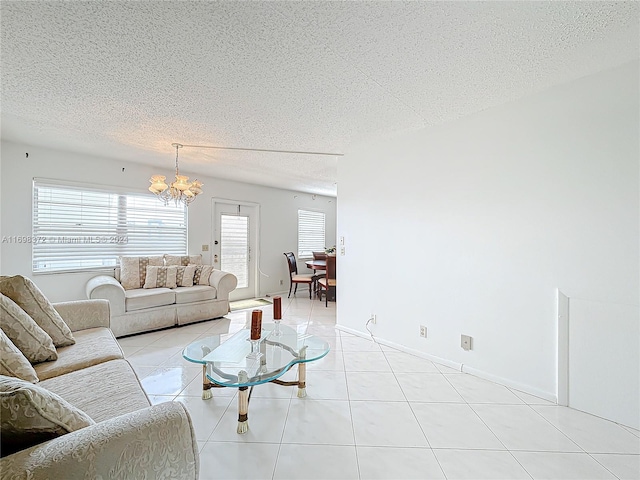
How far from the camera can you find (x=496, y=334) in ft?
7.95

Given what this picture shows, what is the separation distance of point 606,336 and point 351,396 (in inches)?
69.8

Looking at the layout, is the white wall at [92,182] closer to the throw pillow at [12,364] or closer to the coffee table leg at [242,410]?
the throw pillow at [12,364]

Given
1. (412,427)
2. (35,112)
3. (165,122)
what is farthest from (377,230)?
(35,112)

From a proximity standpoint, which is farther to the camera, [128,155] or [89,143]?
[128,155]

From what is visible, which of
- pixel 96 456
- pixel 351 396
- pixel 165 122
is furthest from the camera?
pixel 165 122

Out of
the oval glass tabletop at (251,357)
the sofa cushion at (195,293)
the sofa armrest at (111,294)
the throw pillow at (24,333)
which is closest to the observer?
the throw pillow at (24,333)

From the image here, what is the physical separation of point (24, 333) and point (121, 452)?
1.43 meters

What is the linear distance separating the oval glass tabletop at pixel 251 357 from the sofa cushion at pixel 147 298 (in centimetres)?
175

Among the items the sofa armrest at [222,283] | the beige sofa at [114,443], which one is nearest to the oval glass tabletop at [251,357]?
the beige sofa at [114,443]

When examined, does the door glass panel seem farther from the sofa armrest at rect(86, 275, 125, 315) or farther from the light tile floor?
the light tile floor

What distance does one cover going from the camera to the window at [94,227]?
3.68 m

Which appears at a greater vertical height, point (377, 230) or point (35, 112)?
point (35, 112)

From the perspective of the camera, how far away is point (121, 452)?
2.73 feet

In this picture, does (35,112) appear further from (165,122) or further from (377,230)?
(377,230)
